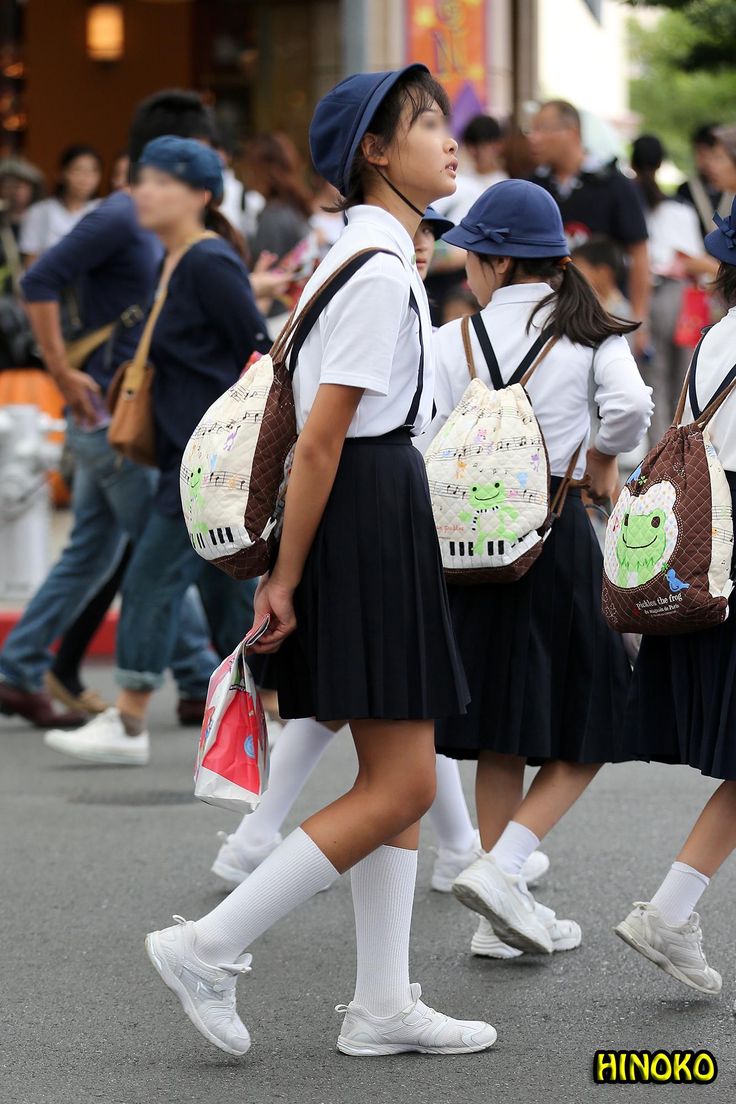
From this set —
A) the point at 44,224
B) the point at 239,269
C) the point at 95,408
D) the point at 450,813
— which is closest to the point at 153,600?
the point at 95,408

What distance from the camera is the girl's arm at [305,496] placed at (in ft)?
10.5

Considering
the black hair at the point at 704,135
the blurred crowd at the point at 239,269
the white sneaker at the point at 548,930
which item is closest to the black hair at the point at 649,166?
the blurred crowd at the point at 239,269

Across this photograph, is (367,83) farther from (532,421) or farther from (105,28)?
(105,28)

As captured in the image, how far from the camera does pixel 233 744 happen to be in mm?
3393

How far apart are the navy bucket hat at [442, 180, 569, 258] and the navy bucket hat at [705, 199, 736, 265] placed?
17.5 inches

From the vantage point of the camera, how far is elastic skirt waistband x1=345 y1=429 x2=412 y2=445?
332cm

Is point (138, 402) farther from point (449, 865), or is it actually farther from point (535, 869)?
point (535, 869)

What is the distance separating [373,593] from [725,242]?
3.88ft

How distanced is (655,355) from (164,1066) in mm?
8130

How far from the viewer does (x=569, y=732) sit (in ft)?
13.8

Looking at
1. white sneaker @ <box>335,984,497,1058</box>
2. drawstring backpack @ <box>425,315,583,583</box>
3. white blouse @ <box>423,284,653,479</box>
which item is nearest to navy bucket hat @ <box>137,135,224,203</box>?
white blouse @ <box>423,284,653,479</box>

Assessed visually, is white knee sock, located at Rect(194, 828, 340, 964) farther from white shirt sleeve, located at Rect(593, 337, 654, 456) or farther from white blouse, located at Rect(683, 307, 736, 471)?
white shirt sleeve, located at Rect(593, 337, 654, 456)

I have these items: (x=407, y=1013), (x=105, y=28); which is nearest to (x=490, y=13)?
(x=105, y=28)

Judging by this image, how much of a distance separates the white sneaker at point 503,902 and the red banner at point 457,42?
431 inches
